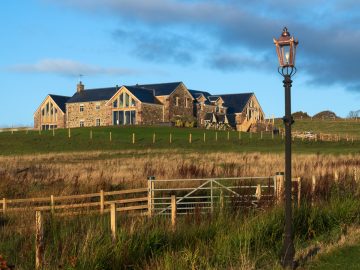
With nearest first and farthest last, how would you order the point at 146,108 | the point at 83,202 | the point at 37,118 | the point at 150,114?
the point at 83,202 < the point at 146,108 < the point at 150,114 < the point at 37,118

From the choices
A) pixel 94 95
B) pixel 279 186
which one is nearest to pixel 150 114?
pixel 94 95

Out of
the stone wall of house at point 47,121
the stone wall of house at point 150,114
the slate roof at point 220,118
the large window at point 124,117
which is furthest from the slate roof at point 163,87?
the stone wall of house at point 47,121

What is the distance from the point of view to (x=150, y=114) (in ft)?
248

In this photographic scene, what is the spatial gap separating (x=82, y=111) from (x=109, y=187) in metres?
59.3

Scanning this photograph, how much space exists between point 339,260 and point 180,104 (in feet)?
228

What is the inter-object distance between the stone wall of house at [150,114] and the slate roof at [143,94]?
75 cm

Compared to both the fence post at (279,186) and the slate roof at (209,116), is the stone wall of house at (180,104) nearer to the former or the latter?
the slate roof at (209,116)

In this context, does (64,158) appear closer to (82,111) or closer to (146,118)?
(146,118)

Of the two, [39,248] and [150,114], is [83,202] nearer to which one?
[39,248]

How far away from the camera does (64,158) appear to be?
41.1 m

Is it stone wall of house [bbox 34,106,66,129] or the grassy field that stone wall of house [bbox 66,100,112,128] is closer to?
stone wall of house [bbox 34,106,66,129]

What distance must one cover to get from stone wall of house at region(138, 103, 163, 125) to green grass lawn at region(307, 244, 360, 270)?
2491 inches

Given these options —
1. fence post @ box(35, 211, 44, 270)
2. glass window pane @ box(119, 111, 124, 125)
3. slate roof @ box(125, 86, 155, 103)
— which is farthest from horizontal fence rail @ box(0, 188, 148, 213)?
glass window pane @ box(119, 111, 124, 125)

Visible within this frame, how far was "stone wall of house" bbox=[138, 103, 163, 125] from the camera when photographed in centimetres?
7412
